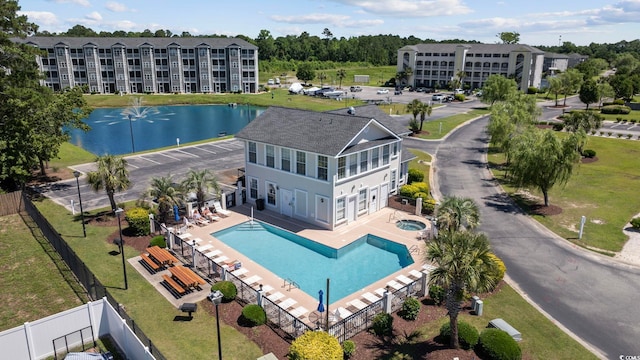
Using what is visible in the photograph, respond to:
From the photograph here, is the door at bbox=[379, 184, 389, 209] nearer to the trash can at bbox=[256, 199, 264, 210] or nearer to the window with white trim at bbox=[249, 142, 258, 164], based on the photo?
the trash can at bbox=[256, 199, 264, 210]

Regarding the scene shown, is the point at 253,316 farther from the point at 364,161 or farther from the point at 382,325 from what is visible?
the point at 364,161

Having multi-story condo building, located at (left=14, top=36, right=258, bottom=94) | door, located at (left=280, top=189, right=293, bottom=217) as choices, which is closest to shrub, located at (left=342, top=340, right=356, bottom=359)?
door, located at (left=280, top=189, right=293, bottom=217)

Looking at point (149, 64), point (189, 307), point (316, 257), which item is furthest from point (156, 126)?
point (189, 307)

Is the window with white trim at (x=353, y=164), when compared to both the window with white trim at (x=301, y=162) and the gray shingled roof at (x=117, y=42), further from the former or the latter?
the gray shingled roof at (x=117, y=42)

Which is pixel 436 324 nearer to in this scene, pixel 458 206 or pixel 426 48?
pixel 458 206

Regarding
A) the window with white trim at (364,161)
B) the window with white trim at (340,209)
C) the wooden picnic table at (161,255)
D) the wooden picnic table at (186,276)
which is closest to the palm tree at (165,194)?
the wooden picnic table at (161,255)
